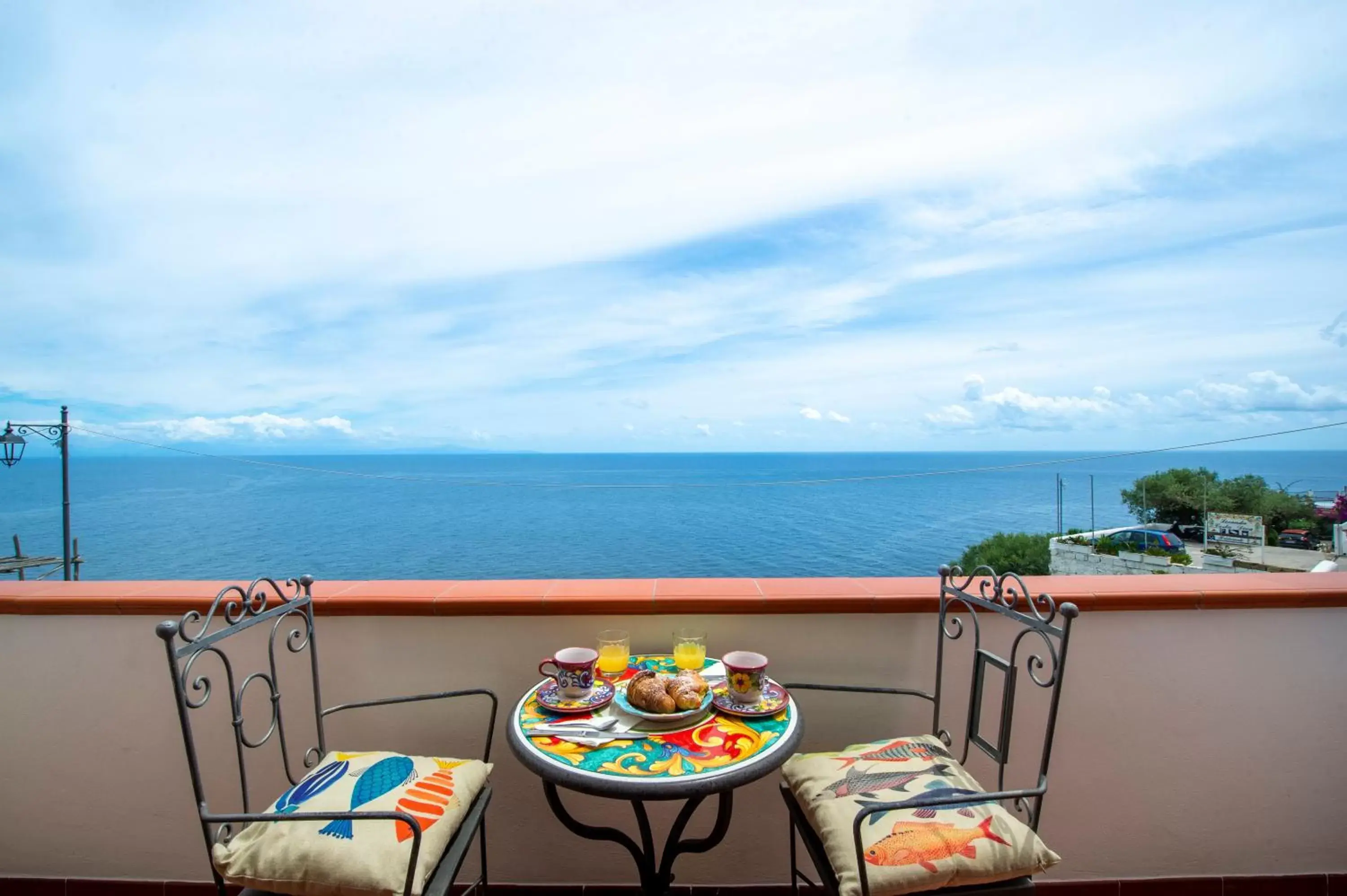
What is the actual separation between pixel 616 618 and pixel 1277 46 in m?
3.99

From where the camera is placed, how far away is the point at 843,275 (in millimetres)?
41438

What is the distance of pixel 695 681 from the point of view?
4.35 ft

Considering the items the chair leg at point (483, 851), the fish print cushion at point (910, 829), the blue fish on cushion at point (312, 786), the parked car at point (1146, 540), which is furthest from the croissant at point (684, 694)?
the parked car at point (1146, 540)

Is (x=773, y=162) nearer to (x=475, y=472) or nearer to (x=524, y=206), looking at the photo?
(x=524, y=206)

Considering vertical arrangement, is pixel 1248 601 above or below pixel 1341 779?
above

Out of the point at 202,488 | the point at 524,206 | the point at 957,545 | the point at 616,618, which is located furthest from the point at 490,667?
the point at 202,488

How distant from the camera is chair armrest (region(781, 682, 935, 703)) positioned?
1596 mm

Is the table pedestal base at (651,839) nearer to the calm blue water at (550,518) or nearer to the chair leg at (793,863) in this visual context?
the chair leg at (793,863)

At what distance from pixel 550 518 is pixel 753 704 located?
46.2 meters

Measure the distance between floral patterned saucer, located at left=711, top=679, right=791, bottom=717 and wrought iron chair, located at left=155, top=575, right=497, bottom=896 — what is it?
21.6 inches

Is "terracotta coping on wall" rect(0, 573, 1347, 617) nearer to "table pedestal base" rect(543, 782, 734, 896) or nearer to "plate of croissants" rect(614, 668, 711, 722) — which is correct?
"plate of croissants" rect(614, 668, 711, 722)

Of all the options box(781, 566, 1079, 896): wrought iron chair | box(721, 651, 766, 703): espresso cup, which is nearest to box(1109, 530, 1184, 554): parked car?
box(781, 566, 1079, 896): wrought iron chair

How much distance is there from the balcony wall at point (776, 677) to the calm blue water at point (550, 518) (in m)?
15.6

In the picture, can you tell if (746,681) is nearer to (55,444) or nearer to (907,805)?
(907,805)
